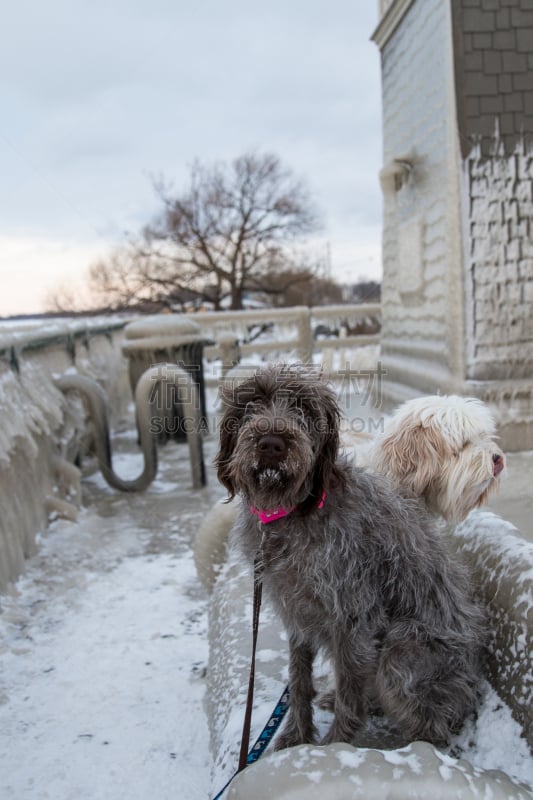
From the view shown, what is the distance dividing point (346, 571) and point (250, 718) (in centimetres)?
59

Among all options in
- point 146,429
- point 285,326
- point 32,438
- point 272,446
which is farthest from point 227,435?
point 285,326

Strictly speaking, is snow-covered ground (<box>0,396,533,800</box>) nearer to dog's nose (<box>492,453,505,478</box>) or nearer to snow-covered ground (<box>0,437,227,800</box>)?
snow-covered ground (<box>0,437,227,800</box>)

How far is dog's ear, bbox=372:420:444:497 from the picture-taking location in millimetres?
2609

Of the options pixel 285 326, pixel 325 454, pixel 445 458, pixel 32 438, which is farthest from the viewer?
pixel 285 326

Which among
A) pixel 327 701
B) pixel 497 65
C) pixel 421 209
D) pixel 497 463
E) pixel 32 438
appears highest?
pixel 497 65

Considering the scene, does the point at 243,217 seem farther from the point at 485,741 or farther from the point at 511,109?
the point at 485,741

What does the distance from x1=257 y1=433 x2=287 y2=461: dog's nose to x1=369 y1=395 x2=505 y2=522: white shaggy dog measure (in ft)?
2.67

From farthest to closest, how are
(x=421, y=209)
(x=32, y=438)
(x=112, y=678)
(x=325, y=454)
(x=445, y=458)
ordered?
1. (x=421, y=209)
2. (x=32, y=438)
3. (x=112, y=678)
4. (x=445, y=458)
5. (x=325, y=454)

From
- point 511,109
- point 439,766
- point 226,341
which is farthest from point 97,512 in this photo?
point 511,109

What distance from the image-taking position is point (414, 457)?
8.66 ft

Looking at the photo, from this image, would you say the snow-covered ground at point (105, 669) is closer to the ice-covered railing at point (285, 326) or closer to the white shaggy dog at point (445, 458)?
the white shaggy dog at point (445, 458)

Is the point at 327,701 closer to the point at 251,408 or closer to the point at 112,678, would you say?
the point at 251,408

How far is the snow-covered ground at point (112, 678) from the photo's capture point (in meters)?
2.60

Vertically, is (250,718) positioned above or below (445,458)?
below
